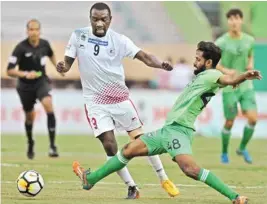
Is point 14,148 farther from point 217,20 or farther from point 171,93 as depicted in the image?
point 217,20

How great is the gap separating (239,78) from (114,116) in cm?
230

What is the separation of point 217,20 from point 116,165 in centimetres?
2249

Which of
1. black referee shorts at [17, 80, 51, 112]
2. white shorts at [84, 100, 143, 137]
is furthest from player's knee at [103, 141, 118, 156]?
black referee shorts at [17, 80, 51, 112]

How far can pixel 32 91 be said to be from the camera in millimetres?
16578

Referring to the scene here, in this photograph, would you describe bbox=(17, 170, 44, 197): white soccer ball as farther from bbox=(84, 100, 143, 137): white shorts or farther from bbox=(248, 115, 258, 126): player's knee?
bbox=(248, 115, 258, 126): player's knee

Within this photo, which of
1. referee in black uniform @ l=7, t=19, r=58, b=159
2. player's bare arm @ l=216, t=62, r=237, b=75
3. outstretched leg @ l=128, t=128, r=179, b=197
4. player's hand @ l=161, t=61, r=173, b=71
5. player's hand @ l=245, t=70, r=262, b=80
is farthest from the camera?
referee in black uniform @ l=7, t=19, r=58, b=159

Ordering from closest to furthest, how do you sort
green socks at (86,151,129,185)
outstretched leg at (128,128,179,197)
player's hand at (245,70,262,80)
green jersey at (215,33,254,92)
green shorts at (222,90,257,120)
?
player's hand at (245,70,262,80), green socks at (86,151,129,185), outstretched leg at (128,128,179,197), green shorts at (222,90,257,120), green jersey at (215,33,254,92)

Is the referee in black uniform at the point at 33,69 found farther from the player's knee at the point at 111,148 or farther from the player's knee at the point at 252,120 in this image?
the player's knee at the point at 111,148

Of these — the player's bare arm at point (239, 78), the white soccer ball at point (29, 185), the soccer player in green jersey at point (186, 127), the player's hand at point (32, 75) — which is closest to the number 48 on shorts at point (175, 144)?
the soccer player in green jersey at point (186, 127)

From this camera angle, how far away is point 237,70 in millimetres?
15898

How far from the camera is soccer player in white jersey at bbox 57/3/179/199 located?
10.9 metres

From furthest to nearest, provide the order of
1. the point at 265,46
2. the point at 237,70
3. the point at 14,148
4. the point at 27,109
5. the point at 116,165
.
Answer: the point at 265,46
the point at 14,148
the point at 27,109
the point at 237,70
the point at 116,165

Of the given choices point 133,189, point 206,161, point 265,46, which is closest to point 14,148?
point 206,161

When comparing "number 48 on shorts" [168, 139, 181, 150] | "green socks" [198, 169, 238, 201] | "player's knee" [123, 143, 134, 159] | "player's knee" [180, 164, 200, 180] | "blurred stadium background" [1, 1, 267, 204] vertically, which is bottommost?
"blurred stadium background" [1, 1, 267, 204]
